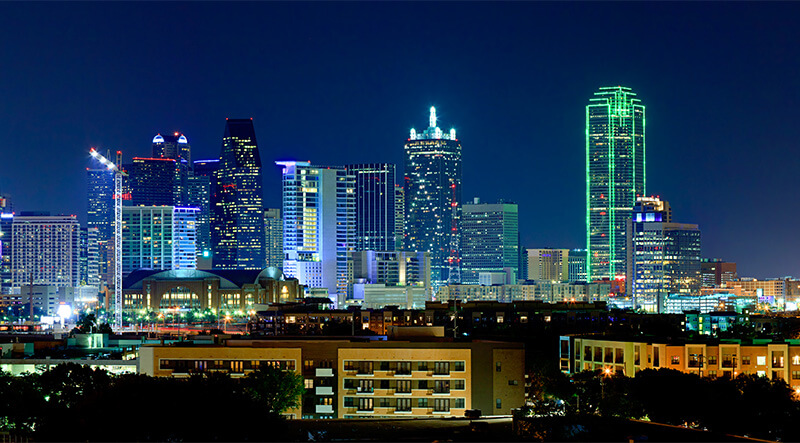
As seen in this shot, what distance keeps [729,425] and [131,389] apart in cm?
2830

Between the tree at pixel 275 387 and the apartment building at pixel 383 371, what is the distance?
11.3ft

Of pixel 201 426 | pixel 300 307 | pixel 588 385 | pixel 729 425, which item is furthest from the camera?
pixel 300 307

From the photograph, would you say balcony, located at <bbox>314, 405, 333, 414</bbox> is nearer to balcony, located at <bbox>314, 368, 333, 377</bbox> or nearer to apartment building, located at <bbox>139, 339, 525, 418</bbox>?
apartment building, located at <bbox>139, 339, 525, 418</bbox>

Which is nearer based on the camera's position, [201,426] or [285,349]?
[201,426]

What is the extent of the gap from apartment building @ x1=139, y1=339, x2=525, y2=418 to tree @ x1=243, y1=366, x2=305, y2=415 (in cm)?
346

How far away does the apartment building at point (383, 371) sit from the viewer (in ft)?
216

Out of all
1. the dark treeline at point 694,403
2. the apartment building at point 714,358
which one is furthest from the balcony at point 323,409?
the apartment building at point 714,358

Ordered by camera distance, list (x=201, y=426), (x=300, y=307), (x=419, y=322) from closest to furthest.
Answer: (x=201, y=426) → (x=419, y=322) → (x=300, y=307)

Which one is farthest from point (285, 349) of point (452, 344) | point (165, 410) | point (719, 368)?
point (719, 368)

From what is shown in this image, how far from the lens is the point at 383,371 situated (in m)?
67.1

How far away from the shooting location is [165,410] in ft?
150

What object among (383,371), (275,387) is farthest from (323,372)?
(275,387)

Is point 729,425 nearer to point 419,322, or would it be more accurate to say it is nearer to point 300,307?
point 419,322

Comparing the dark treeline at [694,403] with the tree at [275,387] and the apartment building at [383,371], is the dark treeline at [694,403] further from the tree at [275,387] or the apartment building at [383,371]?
the tree at [275,387]
